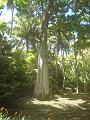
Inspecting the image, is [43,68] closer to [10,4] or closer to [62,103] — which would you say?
[62,103]

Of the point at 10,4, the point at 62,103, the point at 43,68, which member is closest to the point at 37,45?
the point at 43,68

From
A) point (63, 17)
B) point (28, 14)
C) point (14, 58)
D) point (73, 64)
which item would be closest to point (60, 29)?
point (63, 17)

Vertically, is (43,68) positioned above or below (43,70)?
above

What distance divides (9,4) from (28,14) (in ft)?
16.1

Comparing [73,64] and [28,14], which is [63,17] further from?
[73,64]

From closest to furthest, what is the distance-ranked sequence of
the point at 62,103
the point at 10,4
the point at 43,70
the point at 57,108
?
the point at 57,108, the point at 62,103, the point at 10,4, the point at 43,70

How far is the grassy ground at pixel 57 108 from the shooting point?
1703cm

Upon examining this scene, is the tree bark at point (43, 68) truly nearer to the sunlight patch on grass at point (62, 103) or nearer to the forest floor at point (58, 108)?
the forest floor at point (58, 108)

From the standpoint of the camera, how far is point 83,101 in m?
21.3

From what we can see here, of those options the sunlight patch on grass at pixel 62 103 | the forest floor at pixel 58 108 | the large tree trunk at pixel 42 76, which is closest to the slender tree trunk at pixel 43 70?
the large tree trunk at pixel 42 76

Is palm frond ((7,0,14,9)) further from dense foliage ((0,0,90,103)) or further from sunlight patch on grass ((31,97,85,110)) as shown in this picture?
sunlight patch on grass ((31,97,85,110))

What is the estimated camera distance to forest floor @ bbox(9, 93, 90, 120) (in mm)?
17000

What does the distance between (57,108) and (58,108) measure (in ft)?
0.24

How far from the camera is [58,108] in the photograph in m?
19.3
